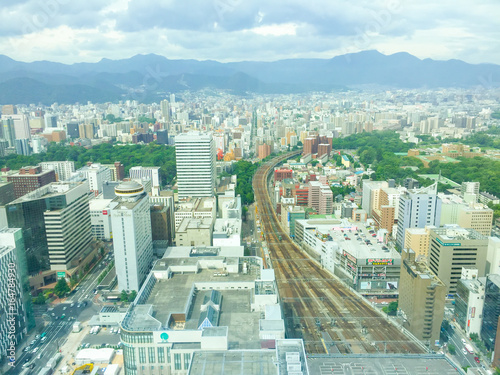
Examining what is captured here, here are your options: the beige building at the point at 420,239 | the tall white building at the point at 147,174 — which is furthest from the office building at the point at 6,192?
the beige building at the point at 420,239

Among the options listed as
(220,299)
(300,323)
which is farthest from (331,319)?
(220,299)

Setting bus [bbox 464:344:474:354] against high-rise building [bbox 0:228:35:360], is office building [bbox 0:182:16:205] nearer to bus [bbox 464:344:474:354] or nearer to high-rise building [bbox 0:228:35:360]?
high-rise building [bbox 0:228:35:360]

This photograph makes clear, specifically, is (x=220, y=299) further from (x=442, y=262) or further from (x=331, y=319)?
(x=442, y=262)

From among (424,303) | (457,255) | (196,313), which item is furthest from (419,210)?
(196,313)

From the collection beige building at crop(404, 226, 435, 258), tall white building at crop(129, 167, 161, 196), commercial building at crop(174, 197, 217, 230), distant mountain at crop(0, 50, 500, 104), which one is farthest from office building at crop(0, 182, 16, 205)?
distant mountain at crop(0, 50, 500, 104)

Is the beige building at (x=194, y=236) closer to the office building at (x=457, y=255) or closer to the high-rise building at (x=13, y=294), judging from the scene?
the high-rise building at (x=13, y=294)

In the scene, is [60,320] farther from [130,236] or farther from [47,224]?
[47,224]
